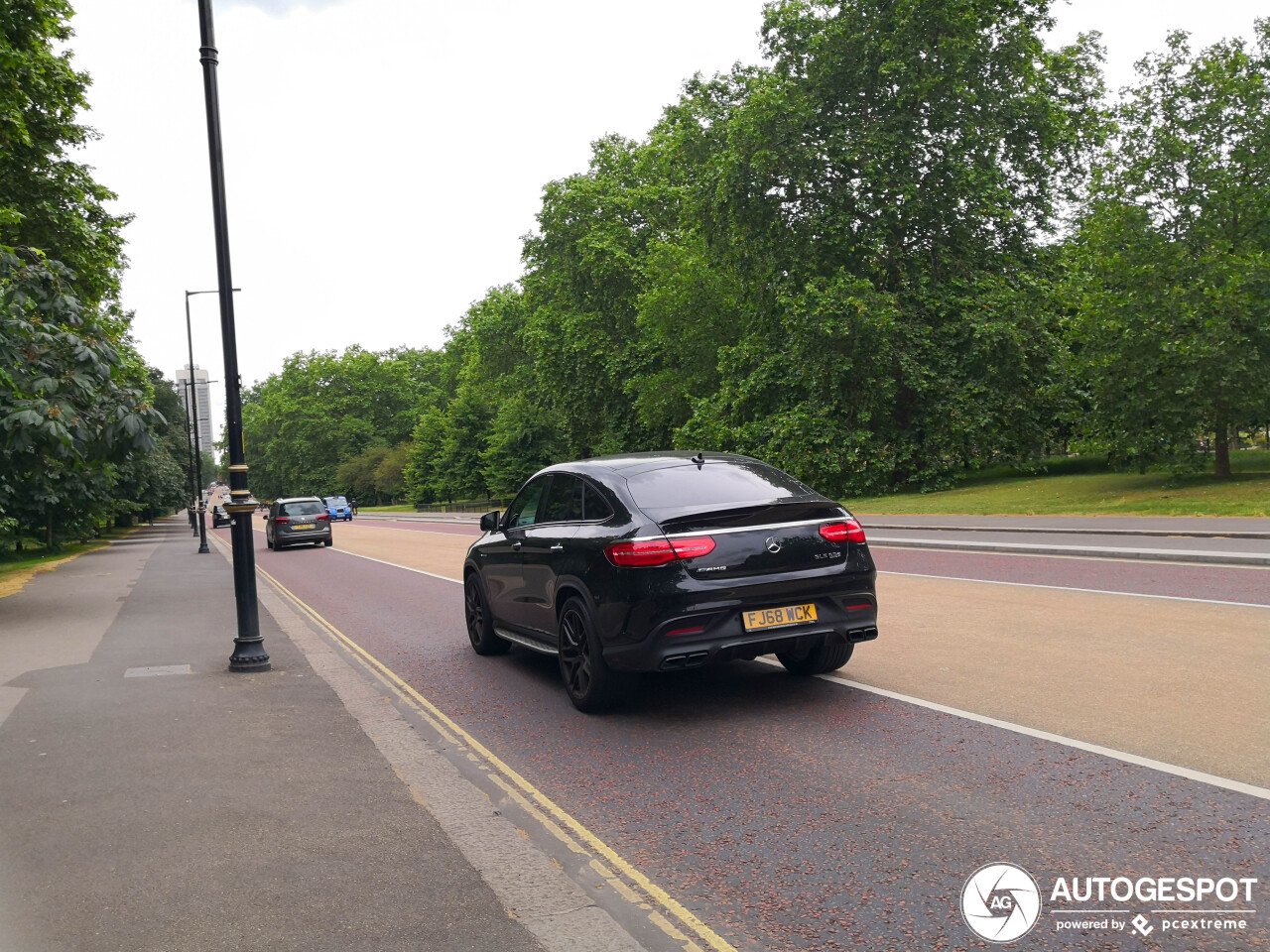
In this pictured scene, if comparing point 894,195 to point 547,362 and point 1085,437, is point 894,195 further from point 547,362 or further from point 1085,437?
point 547,362

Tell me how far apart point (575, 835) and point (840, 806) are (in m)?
1.21

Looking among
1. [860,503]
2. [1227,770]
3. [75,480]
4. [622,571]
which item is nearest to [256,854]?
[622,571]

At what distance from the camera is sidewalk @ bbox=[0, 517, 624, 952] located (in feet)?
12.5

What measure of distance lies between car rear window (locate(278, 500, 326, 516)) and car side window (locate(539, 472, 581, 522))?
28060 mm

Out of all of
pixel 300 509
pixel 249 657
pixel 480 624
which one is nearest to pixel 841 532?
pixel 480 624

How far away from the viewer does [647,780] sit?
5.50 m

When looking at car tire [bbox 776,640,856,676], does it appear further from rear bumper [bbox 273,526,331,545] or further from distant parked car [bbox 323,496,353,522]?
distant parked car [bbox 323,496,353,522]

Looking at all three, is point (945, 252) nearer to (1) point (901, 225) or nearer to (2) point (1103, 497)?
(1) point (901, 225)

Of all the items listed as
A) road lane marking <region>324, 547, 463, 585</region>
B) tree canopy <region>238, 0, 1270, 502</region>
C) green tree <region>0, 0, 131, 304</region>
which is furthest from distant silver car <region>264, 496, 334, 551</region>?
tree canopy <region>238, 0, 1270, 502</region>

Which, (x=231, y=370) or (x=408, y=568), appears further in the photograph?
(x=408, y=568)

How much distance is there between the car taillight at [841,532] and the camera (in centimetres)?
705

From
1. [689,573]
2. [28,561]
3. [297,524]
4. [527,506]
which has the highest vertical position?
[527,506]

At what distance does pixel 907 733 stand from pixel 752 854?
81.2 inches

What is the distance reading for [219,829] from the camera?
4.96 m
